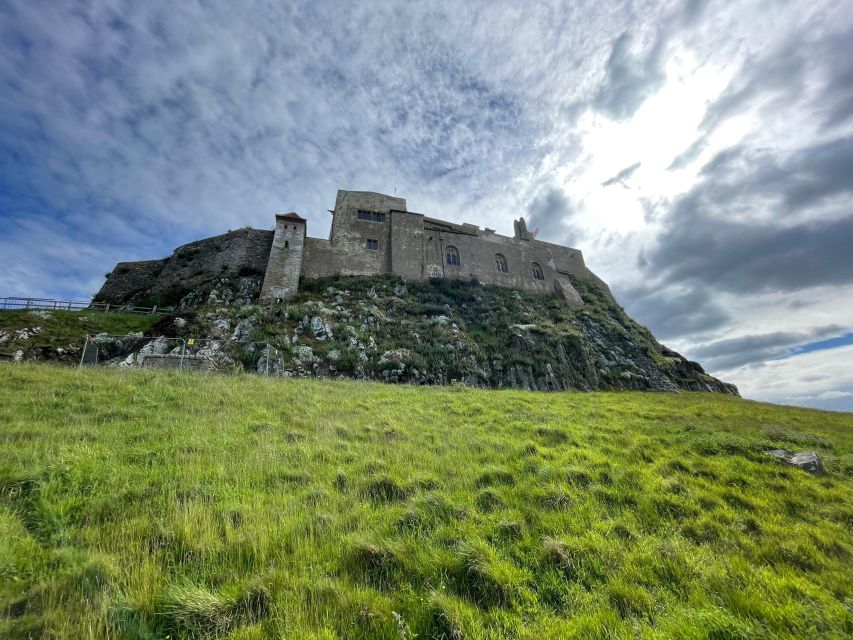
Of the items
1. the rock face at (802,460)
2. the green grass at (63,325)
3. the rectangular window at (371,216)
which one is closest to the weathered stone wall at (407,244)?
the rectangular window at (371,216)

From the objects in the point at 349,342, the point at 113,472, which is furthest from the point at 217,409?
the point at 349,342

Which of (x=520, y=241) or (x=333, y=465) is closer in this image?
(x=333, y=465)

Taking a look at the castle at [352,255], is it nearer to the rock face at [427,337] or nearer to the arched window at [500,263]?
the arched window at [500,263]

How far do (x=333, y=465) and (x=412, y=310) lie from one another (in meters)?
22.6

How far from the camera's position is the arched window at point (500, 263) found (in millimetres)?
38750

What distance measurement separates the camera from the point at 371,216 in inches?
1390

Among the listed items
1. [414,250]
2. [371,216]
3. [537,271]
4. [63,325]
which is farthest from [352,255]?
[537,271]

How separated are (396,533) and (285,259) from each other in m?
28.1

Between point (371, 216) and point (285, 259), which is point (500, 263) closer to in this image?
point (371, 216)

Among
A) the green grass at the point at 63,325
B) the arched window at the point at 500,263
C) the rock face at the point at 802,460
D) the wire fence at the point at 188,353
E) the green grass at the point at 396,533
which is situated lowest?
the green grass at the point at 396,533

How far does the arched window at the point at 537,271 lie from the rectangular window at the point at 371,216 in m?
19.0

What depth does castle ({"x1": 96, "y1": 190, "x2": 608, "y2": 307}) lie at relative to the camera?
29406 millimetres

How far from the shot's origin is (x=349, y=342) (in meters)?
22.5

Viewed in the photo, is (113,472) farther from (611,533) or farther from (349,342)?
Result: (349,342)
